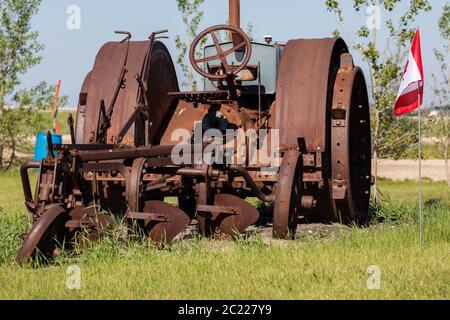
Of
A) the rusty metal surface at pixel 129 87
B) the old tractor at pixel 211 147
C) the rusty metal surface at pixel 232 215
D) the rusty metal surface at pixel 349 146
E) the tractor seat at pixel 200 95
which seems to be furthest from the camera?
the rusty metal surface at pixel 129 87

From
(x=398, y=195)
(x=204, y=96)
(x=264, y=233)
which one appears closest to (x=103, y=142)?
(x=204, y=96)

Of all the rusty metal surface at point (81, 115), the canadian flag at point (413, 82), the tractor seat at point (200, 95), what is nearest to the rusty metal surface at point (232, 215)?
the tractor seat at point (200, 95)

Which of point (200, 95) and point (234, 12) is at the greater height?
point (234, 12)

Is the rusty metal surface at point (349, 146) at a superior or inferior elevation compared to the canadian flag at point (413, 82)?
inferior

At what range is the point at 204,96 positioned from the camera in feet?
26.0

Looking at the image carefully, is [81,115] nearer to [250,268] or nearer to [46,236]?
[46,236]

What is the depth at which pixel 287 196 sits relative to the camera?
6.86 metres

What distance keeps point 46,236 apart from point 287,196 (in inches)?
81.2

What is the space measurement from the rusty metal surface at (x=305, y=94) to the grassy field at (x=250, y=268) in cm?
95

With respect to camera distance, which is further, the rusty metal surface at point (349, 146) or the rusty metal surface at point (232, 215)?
the rusty metal surface at point (349, 146)

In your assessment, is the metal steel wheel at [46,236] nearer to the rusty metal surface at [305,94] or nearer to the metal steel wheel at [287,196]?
the metal steel wheel at [287,196]

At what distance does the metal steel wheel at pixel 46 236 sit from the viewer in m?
6.02

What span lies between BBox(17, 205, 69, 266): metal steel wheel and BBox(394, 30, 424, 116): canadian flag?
3.29 metres

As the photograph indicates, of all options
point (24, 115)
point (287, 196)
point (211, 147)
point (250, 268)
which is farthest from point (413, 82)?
point (24, 115)
